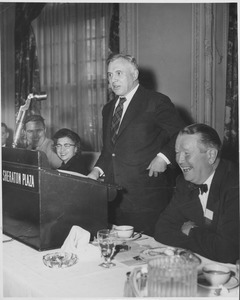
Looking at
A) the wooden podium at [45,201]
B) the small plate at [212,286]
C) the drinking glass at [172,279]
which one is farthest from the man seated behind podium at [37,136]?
the drinking glass at [172,279]

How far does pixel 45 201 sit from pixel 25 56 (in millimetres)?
5133

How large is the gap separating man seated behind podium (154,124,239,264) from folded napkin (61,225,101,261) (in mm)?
457

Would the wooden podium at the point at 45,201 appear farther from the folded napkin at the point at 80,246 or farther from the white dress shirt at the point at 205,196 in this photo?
the white dress shirt at the point at 205,196

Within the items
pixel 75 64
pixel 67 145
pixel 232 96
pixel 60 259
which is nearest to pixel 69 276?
pixel 60 259

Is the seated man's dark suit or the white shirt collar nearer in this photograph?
the seated man's dark suit

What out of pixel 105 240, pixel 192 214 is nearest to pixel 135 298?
pixel 105 240

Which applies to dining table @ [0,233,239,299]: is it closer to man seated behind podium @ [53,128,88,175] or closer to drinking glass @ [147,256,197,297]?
drinking glass @ [147,256,197,297]

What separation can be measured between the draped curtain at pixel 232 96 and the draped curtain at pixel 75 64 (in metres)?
1.81

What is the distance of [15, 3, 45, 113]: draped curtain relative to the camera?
635 centimetres

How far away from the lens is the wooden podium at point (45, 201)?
182cm

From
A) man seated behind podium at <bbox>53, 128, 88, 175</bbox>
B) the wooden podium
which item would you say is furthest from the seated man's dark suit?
man seated behind podium at <bbox>53, 128, 88, 175</bbox>

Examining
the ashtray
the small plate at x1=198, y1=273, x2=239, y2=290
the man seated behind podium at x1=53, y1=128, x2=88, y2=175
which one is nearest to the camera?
the small plate at x1=198, y1=273, x2=239, y2=290

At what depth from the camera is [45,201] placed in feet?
5.95

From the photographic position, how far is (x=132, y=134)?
111 inches
